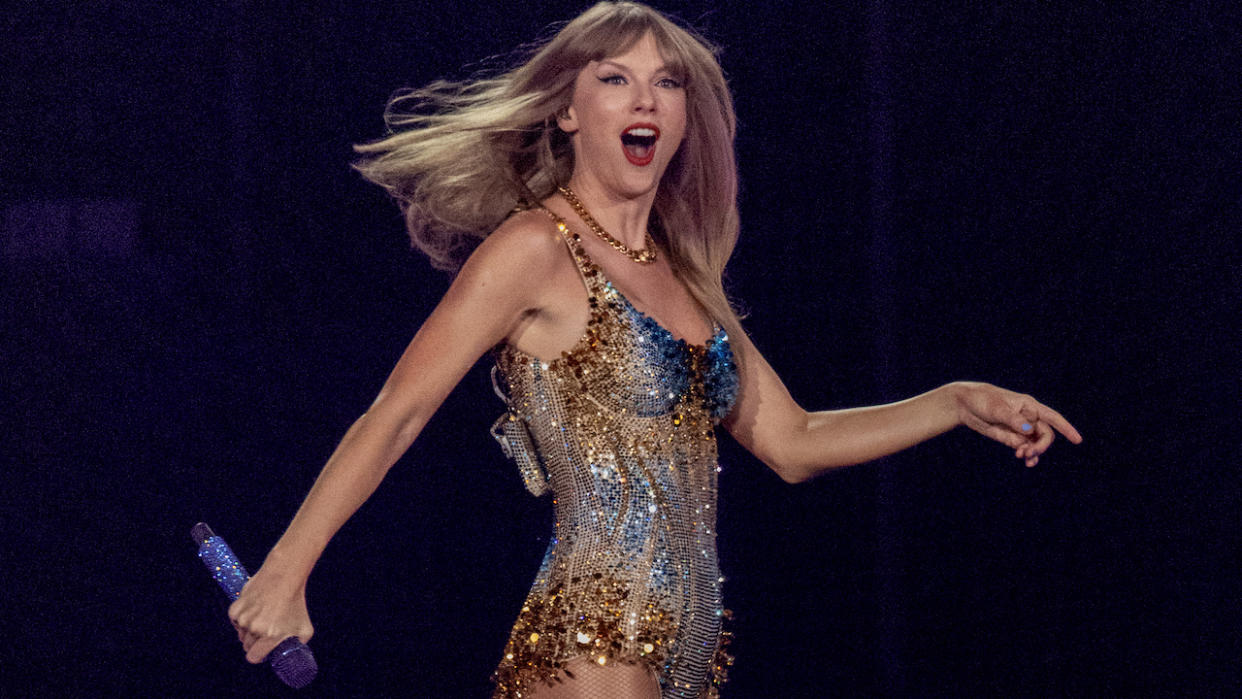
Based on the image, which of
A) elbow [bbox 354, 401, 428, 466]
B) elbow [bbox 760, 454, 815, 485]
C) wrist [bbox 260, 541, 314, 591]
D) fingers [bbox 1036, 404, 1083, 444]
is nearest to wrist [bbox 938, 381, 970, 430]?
fingers [bbox 1036, 404, 1083, 444]

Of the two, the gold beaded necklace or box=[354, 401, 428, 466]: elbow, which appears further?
the gold beaded necklace

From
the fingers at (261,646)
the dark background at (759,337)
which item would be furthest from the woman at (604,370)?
the dark background at (759,337)

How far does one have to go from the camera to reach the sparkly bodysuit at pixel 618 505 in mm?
1580

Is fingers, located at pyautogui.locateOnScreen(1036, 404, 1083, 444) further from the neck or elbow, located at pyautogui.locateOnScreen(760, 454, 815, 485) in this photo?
the neck

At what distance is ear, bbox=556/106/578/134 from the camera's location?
1868mm

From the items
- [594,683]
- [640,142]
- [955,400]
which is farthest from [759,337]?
[594,683]

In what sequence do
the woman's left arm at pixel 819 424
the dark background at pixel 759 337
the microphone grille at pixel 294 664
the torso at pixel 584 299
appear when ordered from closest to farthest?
the microphone grille at pixel 294 664 → the torso at pixel 584 299 → the woman's left arm at pixel 819 424 → the dark background at pixel 759 337

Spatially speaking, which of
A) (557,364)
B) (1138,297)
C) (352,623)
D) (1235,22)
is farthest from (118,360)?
(1235,22)

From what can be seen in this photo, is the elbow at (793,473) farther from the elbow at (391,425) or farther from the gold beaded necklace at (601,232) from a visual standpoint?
the elbow at (391,425)

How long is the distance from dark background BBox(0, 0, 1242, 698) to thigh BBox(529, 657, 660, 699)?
52.0 inches

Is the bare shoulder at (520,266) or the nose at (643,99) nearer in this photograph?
A: the bare shoulder at (520,266)

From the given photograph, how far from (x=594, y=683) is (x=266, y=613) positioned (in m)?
0.41

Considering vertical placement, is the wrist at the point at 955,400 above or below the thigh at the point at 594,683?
above

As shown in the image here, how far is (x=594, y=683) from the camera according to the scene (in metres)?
1.55
